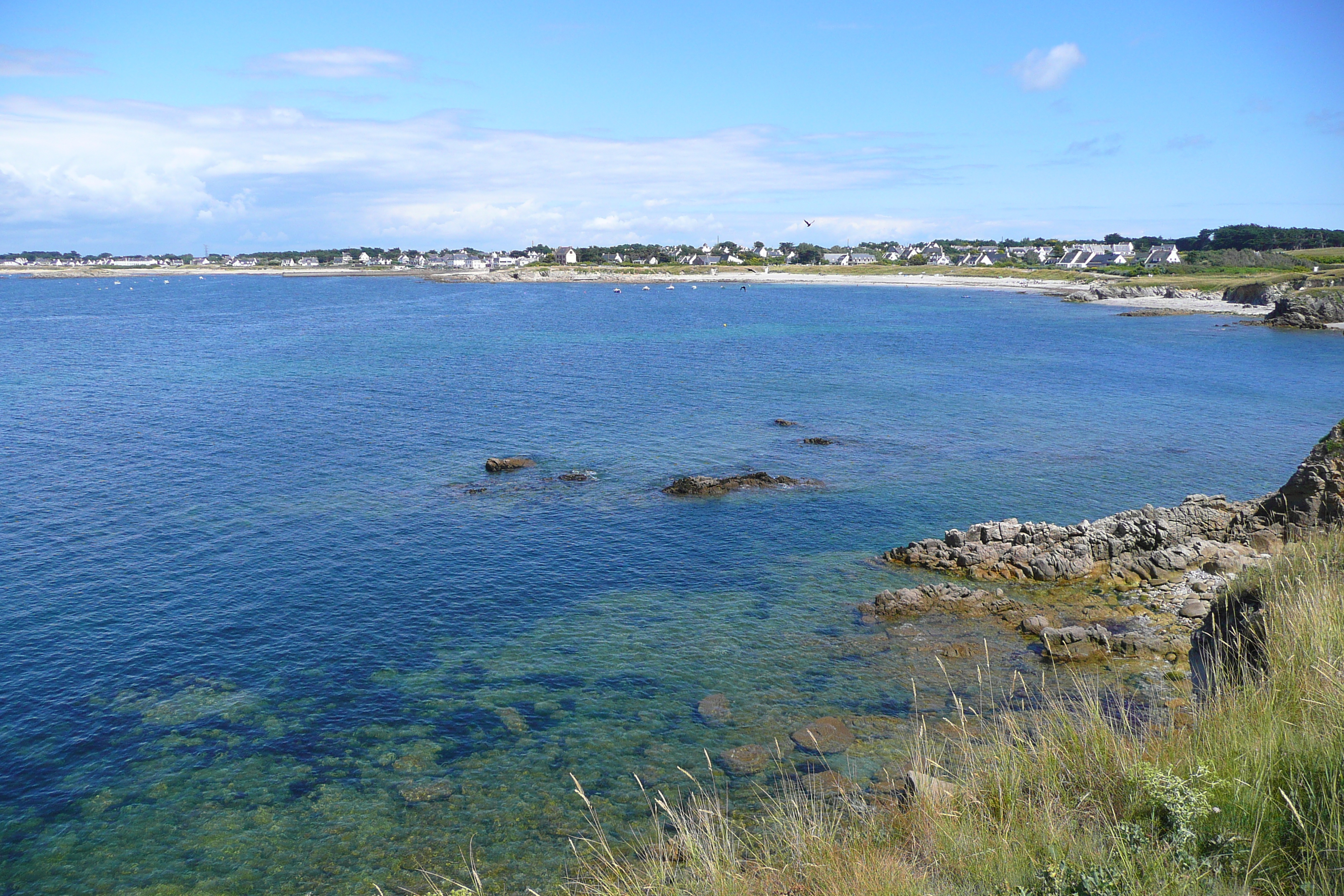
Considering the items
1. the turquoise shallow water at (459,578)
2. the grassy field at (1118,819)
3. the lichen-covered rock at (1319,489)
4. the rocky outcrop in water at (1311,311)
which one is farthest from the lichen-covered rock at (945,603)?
the rocky outcrop in water at (1311,311)

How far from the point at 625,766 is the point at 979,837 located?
1209cm

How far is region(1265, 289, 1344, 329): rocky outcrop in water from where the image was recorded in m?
114

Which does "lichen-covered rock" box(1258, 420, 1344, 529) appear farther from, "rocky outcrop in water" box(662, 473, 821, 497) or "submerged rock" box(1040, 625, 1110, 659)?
"rocky outcrop in water" box(662, 473, 821, 497)

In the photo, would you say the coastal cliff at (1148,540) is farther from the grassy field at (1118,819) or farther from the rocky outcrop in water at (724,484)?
the grassy field at (1118,819)

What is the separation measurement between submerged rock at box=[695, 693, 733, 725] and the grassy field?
8.77 m

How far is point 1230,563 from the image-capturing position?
29828 millimetres

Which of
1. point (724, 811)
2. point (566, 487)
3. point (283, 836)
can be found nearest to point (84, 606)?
point (283, 836)

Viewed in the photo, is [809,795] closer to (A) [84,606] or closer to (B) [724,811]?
(B) [724,811]

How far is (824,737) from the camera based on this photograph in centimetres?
2116

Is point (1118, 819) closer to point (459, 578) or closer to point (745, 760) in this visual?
point (745, 760)

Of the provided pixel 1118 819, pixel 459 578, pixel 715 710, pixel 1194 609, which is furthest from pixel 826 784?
pixel 459 578

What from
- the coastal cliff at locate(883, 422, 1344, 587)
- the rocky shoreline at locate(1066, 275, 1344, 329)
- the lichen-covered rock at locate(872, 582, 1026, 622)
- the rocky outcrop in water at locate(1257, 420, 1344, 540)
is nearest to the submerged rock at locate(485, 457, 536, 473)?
the coastal cliff at locate(883, 422, 1344, 587)

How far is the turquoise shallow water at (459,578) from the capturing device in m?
19.3

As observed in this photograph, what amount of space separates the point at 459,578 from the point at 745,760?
15.8 m
